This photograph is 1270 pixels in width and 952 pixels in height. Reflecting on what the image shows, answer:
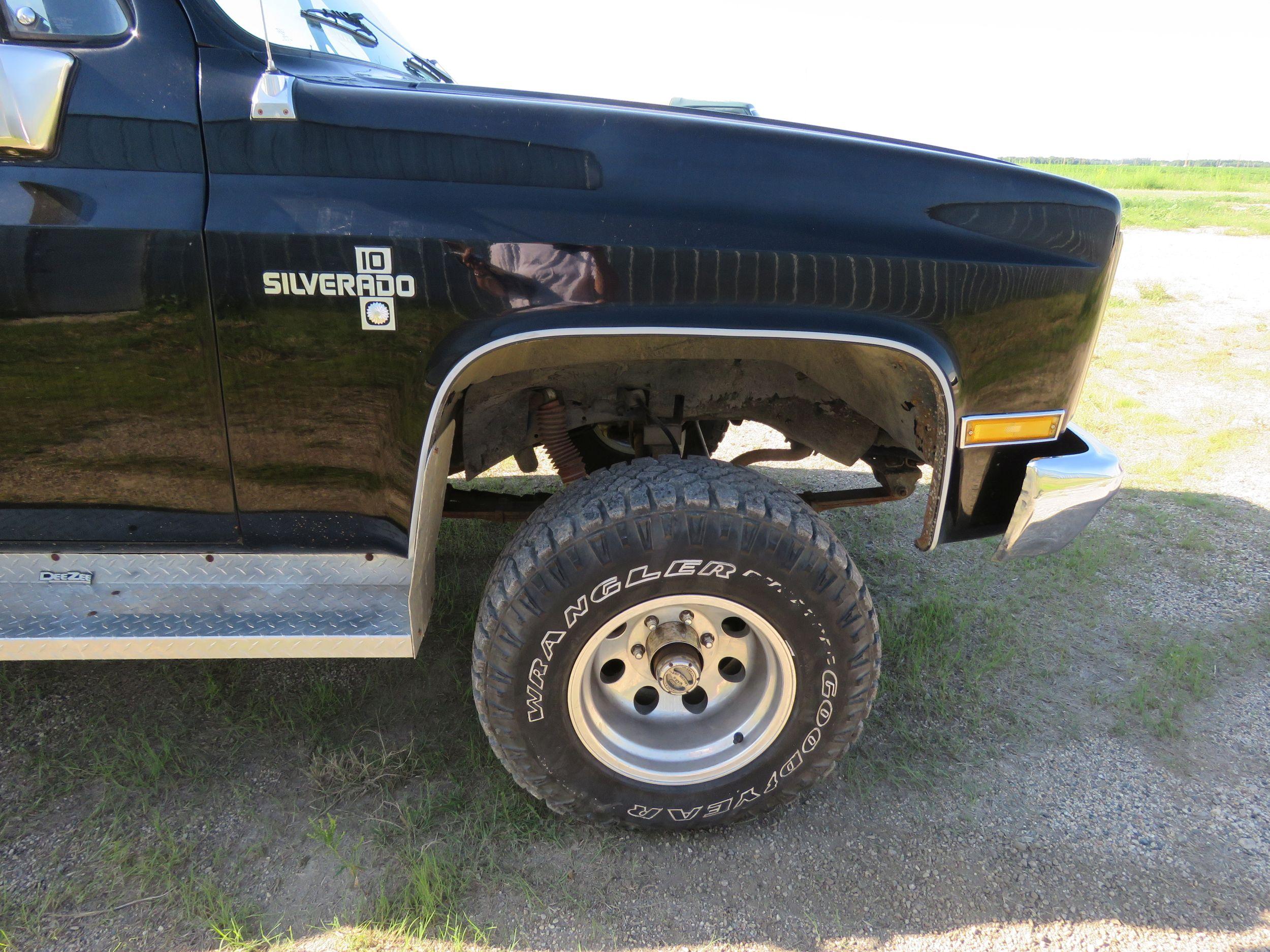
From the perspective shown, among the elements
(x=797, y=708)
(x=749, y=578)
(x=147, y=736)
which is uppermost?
(x=749, y=578)

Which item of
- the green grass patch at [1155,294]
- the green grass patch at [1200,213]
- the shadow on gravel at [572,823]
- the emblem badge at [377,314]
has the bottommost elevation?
the shadow on gravel at [572,823]

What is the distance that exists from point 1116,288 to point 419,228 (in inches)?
408

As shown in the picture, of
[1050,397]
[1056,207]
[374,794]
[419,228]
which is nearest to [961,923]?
[1050,397]

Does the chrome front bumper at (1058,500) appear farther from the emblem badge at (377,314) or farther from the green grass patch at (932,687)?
the emblem badge at (377,314)

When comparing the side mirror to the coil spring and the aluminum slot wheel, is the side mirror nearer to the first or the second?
the coil spring

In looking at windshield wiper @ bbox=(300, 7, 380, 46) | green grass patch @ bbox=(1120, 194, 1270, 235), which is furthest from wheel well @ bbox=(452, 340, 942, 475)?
Result: green grass patch @ bbox=(1120, 194, 1270, 235)

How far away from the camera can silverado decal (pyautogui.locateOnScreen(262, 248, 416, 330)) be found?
67.7 inches

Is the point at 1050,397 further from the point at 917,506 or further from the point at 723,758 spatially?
the point at 917,506

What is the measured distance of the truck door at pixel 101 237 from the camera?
1.65m

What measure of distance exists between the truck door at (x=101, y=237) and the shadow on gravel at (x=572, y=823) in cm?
105

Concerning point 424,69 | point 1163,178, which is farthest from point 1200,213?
point 424,69

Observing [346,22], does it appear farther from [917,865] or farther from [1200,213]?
[1200,213]

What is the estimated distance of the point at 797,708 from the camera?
2154mm

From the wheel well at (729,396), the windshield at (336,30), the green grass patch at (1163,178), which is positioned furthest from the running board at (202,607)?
the green grass patch at (1163,178)
